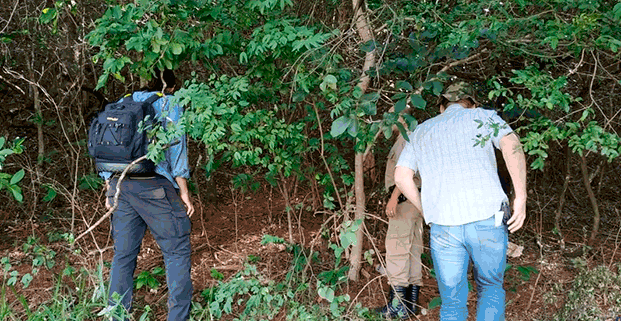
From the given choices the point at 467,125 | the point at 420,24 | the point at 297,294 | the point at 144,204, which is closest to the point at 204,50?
the point at 144,204

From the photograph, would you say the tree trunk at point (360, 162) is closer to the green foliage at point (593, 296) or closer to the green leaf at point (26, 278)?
the green foliage at point (593, 296)

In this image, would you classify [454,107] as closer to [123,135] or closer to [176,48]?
[176,48]

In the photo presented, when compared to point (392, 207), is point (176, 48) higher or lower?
higher

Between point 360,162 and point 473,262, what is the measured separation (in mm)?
1320

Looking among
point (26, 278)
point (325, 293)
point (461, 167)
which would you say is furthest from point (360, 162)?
point (26, 278)

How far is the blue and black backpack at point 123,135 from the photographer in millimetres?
3145

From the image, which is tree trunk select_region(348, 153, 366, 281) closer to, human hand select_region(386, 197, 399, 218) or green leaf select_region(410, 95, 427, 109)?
human hand select_region(386, 197, 399, 218)

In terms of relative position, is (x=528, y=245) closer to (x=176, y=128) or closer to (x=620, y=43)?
(x=620, y=43)

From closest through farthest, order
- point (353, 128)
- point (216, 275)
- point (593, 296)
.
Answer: point (353, 128) < point (593, 296) < point (216, 275)

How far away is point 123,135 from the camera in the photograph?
3.14 metres

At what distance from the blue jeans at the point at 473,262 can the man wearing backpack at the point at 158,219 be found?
1522 mm

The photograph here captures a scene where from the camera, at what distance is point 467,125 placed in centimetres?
280

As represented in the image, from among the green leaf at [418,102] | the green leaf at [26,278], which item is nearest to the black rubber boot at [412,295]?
the green leaf at [418,102]

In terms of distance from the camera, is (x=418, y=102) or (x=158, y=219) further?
(x=158, y=219)
